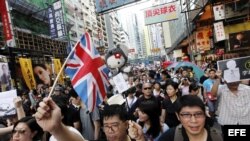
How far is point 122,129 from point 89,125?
3.19m

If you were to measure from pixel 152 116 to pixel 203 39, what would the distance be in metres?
24.7

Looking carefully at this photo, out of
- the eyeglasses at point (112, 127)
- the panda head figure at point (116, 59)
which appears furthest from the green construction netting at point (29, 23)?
the eyeglasses at point (112, 127)

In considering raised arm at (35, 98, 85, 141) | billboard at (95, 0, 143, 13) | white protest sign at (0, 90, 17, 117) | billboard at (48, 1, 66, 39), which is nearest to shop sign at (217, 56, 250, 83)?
white protest sign at (0, 90, 17, 117)

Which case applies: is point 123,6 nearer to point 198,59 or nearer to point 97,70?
point 198,59

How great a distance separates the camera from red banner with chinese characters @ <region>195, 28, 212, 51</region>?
2783 cm

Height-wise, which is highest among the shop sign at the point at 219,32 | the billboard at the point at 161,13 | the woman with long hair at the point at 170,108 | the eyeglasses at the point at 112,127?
the billboard at the point at 161,13

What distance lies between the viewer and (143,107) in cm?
461

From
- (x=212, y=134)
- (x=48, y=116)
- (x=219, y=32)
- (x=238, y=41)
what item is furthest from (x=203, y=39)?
(x=48, y=116)

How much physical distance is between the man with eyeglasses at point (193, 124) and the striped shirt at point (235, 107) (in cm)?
192

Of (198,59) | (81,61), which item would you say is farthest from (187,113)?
(198,59)

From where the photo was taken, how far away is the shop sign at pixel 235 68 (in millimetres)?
5650

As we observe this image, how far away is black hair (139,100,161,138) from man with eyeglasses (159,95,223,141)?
3.53 feet

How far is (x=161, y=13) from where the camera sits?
23.8 metres

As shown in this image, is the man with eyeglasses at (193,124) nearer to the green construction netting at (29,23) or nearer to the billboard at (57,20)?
the billboard at (57,20)
